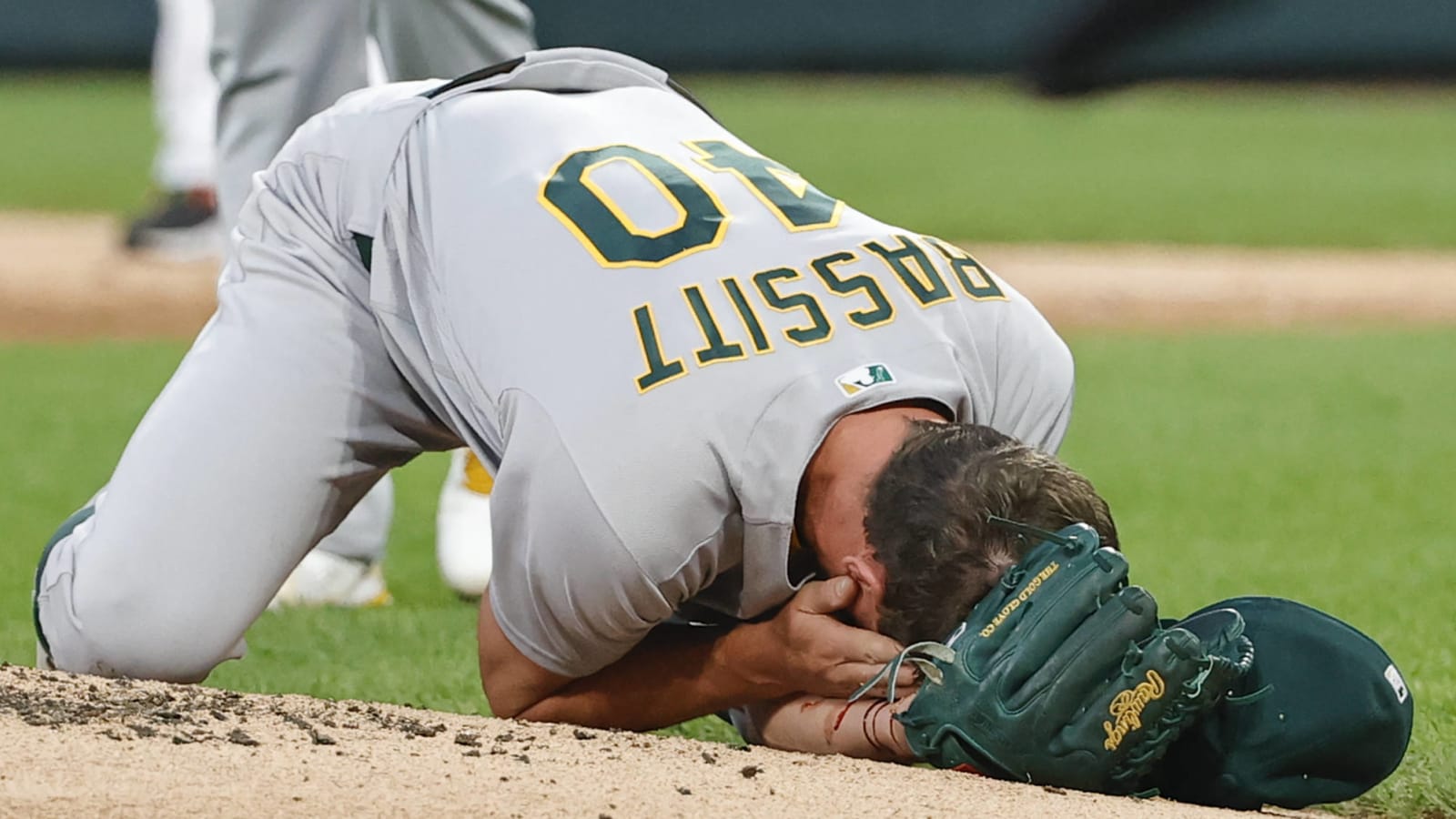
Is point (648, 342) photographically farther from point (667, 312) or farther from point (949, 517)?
point (949, 517)

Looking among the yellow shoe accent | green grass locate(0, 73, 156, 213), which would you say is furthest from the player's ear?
green grass locate(0, 73, 156, 213)

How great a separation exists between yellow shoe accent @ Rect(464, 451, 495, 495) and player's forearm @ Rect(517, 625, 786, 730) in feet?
3.77

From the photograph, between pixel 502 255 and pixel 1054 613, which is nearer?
pixel 1054 613

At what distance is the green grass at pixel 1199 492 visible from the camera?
2674 mm

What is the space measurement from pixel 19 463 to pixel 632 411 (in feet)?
8.73

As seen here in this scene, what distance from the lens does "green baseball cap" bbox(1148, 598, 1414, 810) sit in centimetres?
196

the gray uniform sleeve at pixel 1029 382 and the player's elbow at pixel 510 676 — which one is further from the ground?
the gray uniform sleeve at pixel 1029 382

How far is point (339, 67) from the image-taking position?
327 centimetres

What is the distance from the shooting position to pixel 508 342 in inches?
81.7

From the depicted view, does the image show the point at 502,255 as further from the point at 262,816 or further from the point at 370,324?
the point at 262,816

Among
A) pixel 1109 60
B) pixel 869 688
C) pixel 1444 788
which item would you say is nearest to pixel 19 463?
pixel 869 688

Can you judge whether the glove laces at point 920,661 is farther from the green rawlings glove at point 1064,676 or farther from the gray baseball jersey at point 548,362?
the gray baseball jersey at point 548,362

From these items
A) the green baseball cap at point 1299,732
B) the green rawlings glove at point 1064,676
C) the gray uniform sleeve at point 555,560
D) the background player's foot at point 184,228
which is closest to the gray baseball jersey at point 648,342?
the gray uniform sleeve at point 555,560

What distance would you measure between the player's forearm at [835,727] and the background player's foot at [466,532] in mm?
1154
